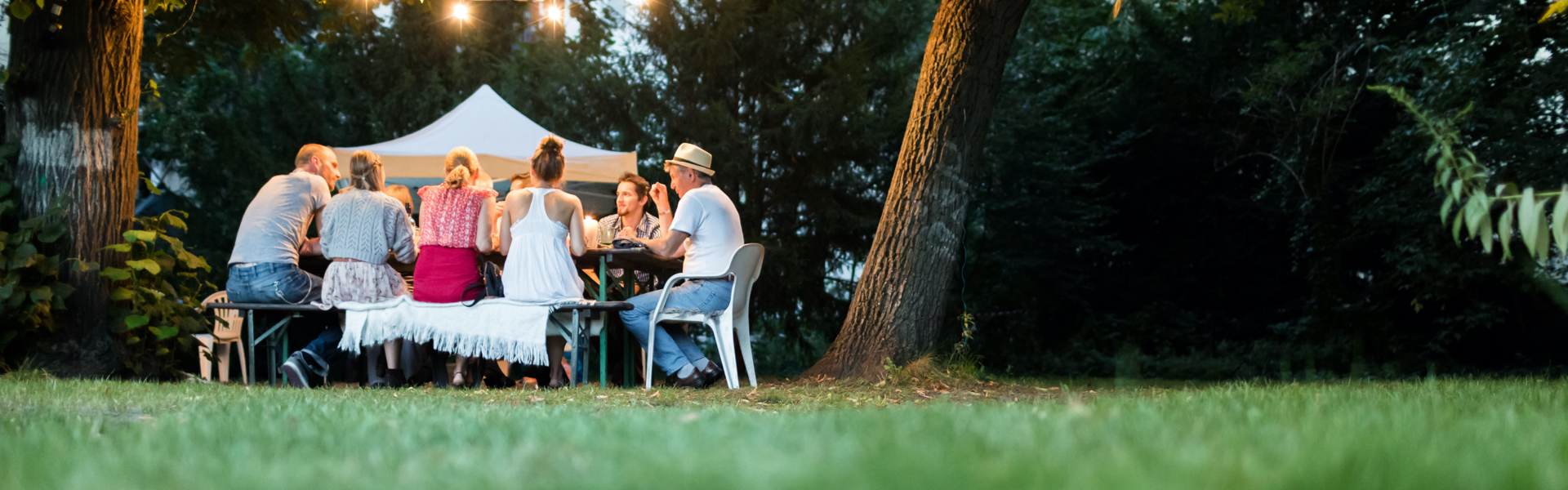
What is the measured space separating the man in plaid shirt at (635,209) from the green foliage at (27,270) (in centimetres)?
302

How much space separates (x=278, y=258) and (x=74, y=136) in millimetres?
1309

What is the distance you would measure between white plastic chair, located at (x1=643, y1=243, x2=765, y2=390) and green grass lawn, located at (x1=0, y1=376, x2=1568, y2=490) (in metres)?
2.34

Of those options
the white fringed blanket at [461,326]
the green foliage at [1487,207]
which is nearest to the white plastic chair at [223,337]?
the white fringed blanket at [461,326]

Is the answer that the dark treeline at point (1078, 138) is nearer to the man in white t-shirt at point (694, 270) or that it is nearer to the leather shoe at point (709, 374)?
the man in white t-shirt at point (694, 270)

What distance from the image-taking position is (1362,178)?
37.7ft

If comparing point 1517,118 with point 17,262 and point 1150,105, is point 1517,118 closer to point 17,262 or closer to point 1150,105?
point 1150,105

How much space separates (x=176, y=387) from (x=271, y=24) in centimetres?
473

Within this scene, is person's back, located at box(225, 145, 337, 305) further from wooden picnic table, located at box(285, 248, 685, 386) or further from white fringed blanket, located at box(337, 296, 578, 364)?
white fringed blanket, located at box(337, 296, 578, 364)

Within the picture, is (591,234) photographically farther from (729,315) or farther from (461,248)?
(729,315)

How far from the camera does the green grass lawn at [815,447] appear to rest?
55.8 inches

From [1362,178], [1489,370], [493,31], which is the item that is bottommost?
[1489,370]

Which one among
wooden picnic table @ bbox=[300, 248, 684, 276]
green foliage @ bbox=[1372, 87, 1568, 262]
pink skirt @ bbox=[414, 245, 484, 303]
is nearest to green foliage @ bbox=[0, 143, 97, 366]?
wooden picnic table @ bbox=[300, 248, 684, 276]

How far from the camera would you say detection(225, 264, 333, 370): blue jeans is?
5770mm

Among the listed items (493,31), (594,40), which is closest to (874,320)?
(594,40)
